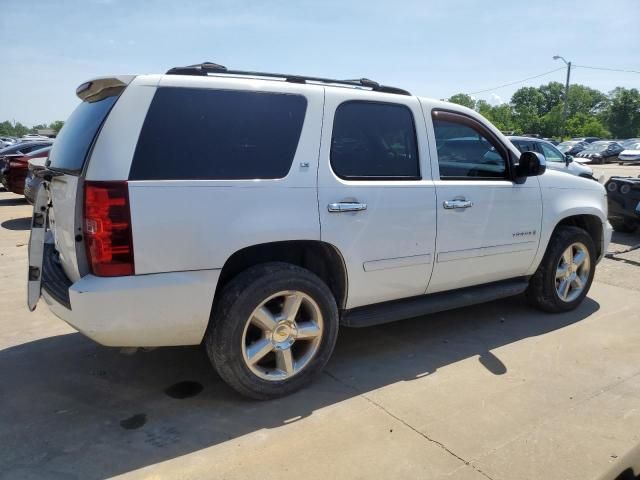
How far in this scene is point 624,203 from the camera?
866cm

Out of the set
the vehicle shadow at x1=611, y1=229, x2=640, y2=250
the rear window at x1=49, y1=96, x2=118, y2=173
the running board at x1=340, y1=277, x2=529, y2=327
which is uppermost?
the rear window at x1=49, y1=96, x2=118, y2=173

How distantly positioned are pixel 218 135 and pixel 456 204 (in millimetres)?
1820

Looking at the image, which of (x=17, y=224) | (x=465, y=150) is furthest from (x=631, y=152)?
(x=17, y=224)

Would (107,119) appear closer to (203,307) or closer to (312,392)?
(203,307)

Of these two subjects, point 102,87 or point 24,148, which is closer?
point 102,87

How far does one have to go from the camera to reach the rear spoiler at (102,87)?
109 inches

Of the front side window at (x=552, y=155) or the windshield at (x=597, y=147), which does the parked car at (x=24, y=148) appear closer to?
the front side window at (x=552, y=155)

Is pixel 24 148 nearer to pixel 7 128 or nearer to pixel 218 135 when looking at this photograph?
pixel 218 135

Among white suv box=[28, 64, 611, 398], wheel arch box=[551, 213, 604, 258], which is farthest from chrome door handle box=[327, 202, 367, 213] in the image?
wheel arch box=[551, 213, 604, 258]

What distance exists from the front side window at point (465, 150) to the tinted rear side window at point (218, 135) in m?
1.24

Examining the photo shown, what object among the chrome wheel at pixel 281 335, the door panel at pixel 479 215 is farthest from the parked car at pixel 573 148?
the chrome wheel at pixel 281 335

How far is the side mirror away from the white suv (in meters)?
0.02

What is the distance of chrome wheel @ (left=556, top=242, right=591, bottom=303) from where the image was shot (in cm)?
473

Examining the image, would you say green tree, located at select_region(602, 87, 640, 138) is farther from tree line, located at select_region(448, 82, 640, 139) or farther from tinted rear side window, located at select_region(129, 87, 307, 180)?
tinted rear side window, located at select_region(129, 87, 307, 180)
